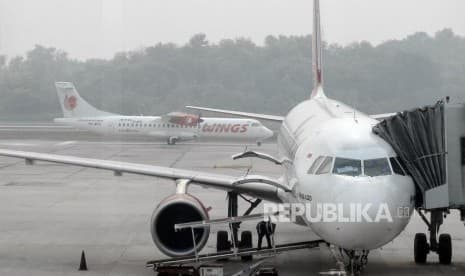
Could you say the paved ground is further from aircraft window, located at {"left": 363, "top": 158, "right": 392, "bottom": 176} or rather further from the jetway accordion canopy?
aircraft window, located at {"left": 363, "top": 158, "right": 392, "bottom": 176}

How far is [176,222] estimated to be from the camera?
559 inches

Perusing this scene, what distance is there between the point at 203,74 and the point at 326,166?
41.3 metres

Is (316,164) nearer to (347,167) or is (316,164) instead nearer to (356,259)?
(347,167)

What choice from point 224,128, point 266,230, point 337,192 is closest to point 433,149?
point 337,192

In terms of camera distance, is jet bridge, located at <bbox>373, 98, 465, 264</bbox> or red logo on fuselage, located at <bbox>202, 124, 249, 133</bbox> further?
red logo on fuselage, located at <bbox>202, 124, 249, 133</bbox>

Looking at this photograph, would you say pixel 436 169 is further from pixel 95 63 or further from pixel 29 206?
pixel 95 63

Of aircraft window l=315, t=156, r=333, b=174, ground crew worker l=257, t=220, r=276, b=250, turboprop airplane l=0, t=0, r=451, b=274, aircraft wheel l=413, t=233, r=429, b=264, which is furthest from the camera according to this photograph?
aircraft wheel l=413, t=233, r=429, b=264

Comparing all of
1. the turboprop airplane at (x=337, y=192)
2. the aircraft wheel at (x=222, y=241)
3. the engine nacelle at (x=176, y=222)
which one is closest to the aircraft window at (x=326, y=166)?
the turboprop airplane at (x=337, y=192)

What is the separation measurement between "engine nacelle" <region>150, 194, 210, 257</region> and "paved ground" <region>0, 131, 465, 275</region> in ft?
2.18

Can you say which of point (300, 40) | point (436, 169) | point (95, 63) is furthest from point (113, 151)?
point (436, 169)

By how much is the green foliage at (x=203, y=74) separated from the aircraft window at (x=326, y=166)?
93.1 ft

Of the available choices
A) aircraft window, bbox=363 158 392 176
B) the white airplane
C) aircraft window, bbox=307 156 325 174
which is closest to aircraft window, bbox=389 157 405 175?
aircraft window, bbox=363 158 392 176

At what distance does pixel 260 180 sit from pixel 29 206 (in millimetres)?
11992

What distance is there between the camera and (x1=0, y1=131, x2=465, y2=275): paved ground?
47.9 ft
